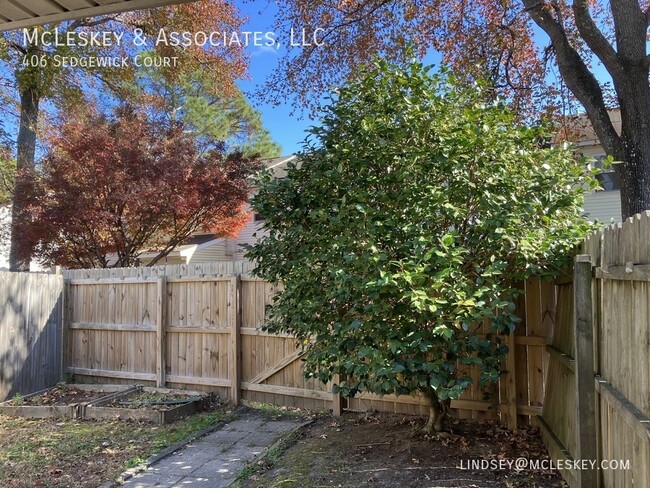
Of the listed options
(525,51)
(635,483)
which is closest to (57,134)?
(525,51)

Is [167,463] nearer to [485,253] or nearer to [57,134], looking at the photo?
[485,253]

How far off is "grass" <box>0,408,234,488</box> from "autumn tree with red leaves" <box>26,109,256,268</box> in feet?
14.6

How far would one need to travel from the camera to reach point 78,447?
17.0 ft

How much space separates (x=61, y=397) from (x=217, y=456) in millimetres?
3778

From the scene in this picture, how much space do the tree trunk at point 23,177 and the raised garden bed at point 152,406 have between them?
16.8 feet

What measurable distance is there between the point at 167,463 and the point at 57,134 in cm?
860

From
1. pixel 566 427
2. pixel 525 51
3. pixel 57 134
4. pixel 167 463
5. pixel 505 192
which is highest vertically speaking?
pixel 525 51

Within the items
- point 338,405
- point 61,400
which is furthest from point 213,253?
point 338,405

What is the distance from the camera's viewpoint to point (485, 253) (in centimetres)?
388

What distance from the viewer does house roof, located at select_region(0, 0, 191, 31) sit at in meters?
2.97

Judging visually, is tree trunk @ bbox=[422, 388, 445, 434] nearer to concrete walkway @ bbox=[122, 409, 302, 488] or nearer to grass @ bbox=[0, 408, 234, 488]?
concrete walkway @ bbox=[122, 409, 302, 488]

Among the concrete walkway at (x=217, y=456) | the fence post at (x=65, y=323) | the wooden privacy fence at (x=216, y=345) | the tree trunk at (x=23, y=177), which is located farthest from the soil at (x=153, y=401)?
the tree trunk at (x=23, y=177)

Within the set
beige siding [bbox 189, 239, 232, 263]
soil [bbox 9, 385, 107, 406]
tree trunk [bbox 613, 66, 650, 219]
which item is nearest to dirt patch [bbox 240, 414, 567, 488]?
tree trunk [bbox 613, 66, 650, 219]

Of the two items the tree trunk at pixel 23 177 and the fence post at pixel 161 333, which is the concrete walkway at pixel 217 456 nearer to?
the fence post at pixel 161 333
